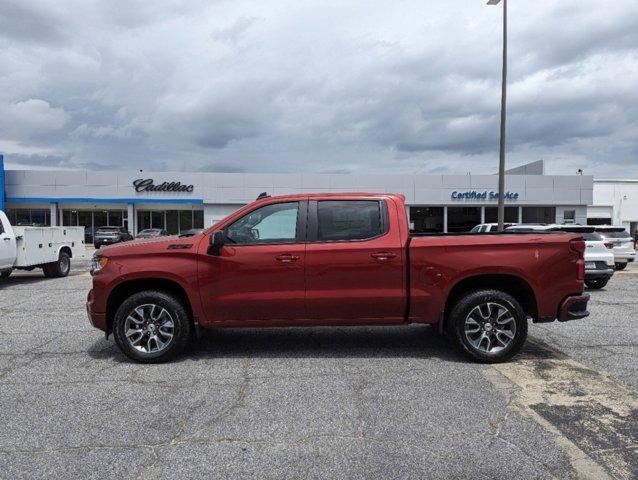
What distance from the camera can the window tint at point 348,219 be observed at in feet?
19.0

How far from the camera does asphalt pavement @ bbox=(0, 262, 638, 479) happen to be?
134 inches

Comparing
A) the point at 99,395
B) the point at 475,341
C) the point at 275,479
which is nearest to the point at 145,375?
the point at 99,395

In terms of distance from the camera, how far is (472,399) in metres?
4.60

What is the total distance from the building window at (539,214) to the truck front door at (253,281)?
43515 millimetres

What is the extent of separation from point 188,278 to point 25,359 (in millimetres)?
2274

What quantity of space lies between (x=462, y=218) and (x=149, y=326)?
42.1 m

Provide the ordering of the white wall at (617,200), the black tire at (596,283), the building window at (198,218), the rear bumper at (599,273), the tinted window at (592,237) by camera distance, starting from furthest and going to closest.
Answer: the white wall at (617,200), the building window at (198,218), the black tire at (596,283), the tinted window at (592,237), the rear bumper at (599,273)

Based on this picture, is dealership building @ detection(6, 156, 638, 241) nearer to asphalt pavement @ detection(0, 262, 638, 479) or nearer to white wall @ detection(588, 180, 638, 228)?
white wall @ detection(588, 180, 638, 228)

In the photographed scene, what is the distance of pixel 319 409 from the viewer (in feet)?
14.4

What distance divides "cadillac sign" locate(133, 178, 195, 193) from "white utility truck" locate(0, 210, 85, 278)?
83.8 feet

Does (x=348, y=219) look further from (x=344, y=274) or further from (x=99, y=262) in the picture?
(x=99, y=262)

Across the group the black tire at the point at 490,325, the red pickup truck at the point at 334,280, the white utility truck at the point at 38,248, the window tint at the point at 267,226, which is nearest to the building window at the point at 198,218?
the white utility truck at the point at 38,248

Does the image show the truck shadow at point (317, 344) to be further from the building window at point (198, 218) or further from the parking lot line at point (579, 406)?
the building window at point (198, 218)

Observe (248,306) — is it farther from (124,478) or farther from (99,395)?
(124,478)
